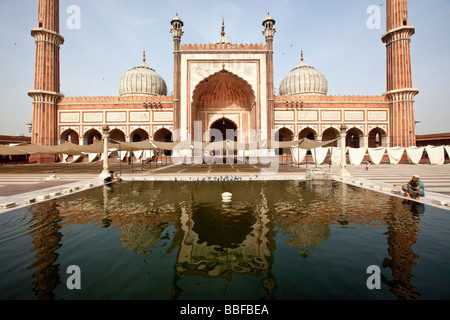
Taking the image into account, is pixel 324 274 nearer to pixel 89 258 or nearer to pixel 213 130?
pixel 89 258

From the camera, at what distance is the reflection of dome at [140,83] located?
3494 cm

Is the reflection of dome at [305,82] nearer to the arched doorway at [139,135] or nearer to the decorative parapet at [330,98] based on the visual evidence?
the decorative parapet at [330,98]

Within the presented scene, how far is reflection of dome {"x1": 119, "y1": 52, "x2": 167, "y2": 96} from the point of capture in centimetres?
3494

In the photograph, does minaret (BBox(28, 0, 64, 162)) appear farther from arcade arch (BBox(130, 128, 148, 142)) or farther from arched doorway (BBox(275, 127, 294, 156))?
arched doorway (BBox(275, 127, 294, 156))

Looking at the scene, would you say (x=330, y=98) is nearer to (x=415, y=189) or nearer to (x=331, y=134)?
(x=331, y=134)

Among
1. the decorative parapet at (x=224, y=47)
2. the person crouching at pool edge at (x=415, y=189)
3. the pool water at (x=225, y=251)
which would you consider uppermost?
the decorative parapet at (x=224, y=47)

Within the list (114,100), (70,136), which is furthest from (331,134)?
(70,136)

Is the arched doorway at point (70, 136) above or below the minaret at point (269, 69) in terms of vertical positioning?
below

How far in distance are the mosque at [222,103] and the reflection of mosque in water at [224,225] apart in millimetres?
20914

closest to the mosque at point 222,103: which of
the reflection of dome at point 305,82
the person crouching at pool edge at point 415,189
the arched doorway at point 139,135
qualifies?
the arched doorway at point 139,135

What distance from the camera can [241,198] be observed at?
26.2 feet

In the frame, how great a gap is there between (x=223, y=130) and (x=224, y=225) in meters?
31.5
